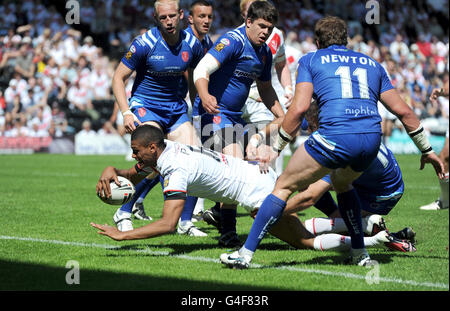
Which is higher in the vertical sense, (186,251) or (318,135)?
(318,135)

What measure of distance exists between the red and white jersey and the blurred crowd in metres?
17.0

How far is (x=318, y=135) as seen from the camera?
5.45 m

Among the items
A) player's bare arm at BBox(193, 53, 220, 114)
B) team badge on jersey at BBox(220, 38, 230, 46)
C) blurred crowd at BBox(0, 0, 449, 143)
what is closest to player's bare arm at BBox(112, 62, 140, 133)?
player's bare arm at BBox(193, 53, 220, 114)

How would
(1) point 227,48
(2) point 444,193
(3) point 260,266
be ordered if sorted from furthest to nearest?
(2) point 444,193 < (1) point 227,48 < (3) point 260,266

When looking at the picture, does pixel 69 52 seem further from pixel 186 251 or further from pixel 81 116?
pixel 186 251

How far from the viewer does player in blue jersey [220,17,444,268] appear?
541cm

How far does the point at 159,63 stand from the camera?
7.79 m

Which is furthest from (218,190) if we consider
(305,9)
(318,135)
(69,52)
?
(305,9)

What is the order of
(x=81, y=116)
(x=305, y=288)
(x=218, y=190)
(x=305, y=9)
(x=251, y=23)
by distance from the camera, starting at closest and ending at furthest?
(x=305, y=288), (x=218, y=190), (x=251, y=23), (x=81, y=116), (x=305, y=9)

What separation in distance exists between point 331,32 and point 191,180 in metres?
1.72

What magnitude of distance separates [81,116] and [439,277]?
799 inches

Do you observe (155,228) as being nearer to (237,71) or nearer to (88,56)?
(237,71)

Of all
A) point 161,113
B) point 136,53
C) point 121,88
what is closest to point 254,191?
point 161,113

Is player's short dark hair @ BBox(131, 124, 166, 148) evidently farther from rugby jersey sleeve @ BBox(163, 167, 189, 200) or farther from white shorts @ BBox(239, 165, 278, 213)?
white shorts @ BBox(239, 165, 278, 213)
